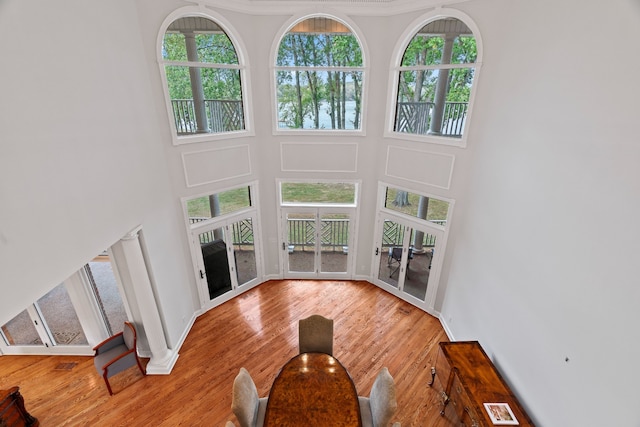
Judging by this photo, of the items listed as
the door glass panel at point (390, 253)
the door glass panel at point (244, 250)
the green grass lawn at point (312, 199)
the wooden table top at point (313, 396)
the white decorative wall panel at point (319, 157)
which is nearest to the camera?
the wooden table top at point (313, 396)

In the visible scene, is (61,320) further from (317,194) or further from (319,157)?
(319,157)

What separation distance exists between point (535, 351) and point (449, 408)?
1.68m

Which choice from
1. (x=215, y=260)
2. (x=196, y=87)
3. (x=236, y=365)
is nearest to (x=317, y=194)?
(x=215, y=260)

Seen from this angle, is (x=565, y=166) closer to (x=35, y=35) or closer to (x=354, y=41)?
(x=354, y=41)

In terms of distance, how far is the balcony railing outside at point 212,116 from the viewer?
510 centimetres

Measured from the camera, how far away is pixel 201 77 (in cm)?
530

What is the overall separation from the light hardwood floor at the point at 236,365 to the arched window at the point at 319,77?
396cm

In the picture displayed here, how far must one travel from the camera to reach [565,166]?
9.58 feet

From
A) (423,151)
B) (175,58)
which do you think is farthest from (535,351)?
(175,58)

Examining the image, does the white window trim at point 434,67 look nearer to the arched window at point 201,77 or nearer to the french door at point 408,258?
the french door at point 408,258

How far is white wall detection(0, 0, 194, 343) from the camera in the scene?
233 centimetres

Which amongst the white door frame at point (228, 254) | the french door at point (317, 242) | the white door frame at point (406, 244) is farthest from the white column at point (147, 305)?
the white door frame at point (406, 244)

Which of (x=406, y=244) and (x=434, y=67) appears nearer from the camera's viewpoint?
(x=434, y=67)

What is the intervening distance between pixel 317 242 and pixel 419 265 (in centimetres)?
241
